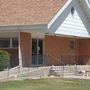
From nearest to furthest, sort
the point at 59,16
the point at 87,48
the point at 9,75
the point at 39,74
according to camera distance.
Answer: the point at 9,75
the point at 39,74
the point at 59,16
the point at 87,48

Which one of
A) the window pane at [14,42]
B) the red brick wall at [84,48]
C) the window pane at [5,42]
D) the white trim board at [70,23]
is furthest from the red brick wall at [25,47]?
the red brick wall at [84,48]

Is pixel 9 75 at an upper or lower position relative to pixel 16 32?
lower

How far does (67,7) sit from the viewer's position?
104 feet

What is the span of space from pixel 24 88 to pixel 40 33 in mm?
11056

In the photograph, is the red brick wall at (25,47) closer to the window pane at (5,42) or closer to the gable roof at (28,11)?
the gable roof at (28,11)

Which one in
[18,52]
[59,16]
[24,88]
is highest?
[59,16]

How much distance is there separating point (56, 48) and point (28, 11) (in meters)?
4.49

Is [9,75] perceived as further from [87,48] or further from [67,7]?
[87,48]

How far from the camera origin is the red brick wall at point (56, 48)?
32.1 meters

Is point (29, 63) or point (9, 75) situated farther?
point (29, 63)

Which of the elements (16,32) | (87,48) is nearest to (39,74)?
(16,32)

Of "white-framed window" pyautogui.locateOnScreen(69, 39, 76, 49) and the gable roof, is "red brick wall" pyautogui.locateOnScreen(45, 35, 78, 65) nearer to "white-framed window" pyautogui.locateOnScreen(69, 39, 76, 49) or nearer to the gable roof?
"white-framed window" pyautogui.locateOnScreen(69, 39, 76, 49)

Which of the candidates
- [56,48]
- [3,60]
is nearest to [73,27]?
[56,48]

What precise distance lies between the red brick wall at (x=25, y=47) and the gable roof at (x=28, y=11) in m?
1.21
